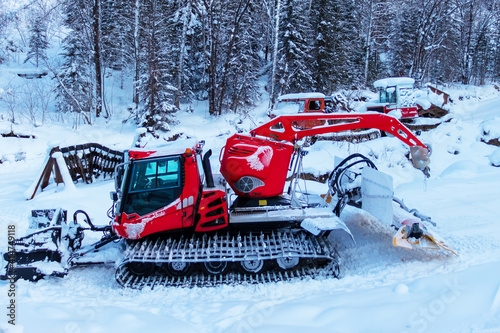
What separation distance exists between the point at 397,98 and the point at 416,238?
55.1ft

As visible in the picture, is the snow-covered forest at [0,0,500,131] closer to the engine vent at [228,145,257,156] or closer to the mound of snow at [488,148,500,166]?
the engine vent at [228,145,257,156]

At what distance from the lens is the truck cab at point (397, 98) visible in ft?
58.3

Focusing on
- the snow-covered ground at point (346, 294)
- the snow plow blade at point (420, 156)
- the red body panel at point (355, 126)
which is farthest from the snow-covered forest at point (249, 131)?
the snow plow blade at point (420, 156)

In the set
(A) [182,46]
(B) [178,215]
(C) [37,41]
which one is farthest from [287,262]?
(C) [37,41]

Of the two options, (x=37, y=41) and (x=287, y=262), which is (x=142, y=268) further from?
(x=37, y=41)

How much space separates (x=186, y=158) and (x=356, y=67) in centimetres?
3038

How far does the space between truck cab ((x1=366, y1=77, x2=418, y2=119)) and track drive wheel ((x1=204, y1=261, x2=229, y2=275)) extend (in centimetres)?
1534

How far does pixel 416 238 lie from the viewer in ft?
15.0

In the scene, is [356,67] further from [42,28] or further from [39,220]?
[39,220]

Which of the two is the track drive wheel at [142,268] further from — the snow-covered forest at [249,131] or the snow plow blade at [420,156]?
the snow plow blade at [420,156]

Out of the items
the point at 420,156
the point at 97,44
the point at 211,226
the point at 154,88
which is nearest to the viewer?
the point at 420,156

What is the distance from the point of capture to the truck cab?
1778 centimetres

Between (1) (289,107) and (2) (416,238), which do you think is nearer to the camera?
(2) (416,238)

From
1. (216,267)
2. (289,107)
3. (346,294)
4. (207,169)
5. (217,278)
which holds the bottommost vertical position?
(217,278)
